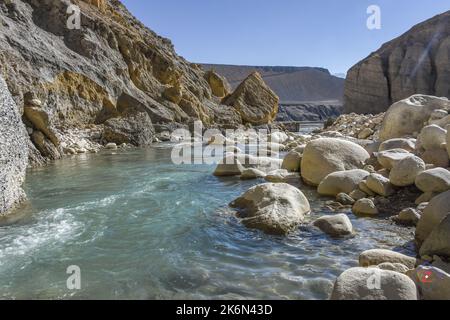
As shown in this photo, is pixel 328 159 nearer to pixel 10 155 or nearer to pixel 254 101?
pixel 10 155

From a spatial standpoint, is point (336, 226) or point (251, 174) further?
point (251, 174)

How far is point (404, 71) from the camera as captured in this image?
4269cm

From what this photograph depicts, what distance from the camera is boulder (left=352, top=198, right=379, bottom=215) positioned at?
250 inches

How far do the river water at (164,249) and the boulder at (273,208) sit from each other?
191 mm

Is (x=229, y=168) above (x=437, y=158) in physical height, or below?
below

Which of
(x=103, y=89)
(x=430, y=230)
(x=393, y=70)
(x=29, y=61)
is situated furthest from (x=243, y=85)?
(x=430, y=230)

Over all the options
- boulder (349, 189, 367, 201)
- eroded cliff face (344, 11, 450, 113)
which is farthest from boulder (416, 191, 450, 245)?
eroded cliff face (344, 11, 450, 113)

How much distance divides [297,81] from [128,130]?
429ft

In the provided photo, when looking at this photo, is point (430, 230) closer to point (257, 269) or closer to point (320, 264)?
point (320, 264)

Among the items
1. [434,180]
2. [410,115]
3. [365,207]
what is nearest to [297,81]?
[410,115]

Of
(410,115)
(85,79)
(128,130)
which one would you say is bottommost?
(128,130)

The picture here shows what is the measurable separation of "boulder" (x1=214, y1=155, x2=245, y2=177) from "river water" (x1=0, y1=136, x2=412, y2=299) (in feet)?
7.60

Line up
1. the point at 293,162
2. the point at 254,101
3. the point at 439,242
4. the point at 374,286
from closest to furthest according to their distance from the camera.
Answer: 1. the point at 374,286
2. the point at 439,242
3. the point at 293,162
4. the point at 254,101
